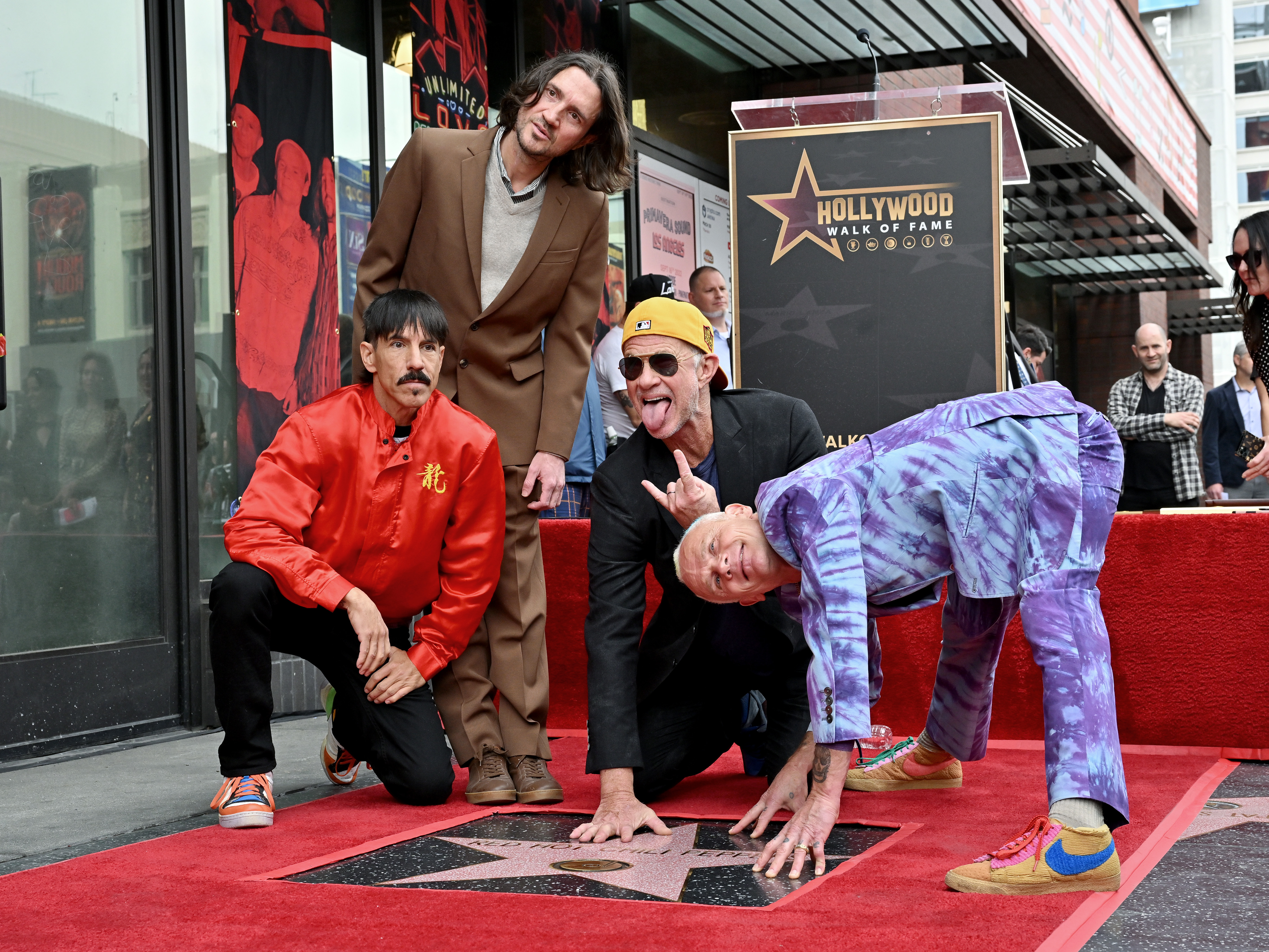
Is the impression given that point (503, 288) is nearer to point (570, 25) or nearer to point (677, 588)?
point (677, 588)

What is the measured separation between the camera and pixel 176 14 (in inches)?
190

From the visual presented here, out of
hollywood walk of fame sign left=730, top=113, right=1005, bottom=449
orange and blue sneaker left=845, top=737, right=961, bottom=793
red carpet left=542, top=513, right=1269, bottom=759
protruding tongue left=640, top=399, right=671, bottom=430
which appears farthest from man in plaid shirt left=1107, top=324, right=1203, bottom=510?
protruding tongue left=640, top=399, right=671, bottom=430

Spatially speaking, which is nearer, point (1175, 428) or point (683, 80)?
point (1175, 428)

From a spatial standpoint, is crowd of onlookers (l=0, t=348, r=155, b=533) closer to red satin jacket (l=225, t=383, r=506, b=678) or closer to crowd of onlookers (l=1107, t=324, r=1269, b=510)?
red satin jacket (l=225, t=383, r=506, b=678)

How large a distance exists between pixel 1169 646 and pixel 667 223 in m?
5.63

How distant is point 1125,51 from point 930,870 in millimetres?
13433

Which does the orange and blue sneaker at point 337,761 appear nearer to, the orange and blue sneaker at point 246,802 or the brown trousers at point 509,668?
the brown trousers at point 509,668

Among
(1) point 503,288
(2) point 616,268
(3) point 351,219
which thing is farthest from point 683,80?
(1) point 503,288

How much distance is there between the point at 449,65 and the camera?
665cm

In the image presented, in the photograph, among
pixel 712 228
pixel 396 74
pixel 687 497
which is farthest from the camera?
pixel 712 228

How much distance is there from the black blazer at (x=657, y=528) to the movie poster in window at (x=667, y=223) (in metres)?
5.05

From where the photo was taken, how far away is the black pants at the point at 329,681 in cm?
313

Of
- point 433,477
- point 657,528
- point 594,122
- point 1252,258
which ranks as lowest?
point 657,528

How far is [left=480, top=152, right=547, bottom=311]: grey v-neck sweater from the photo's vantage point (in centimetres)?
353
